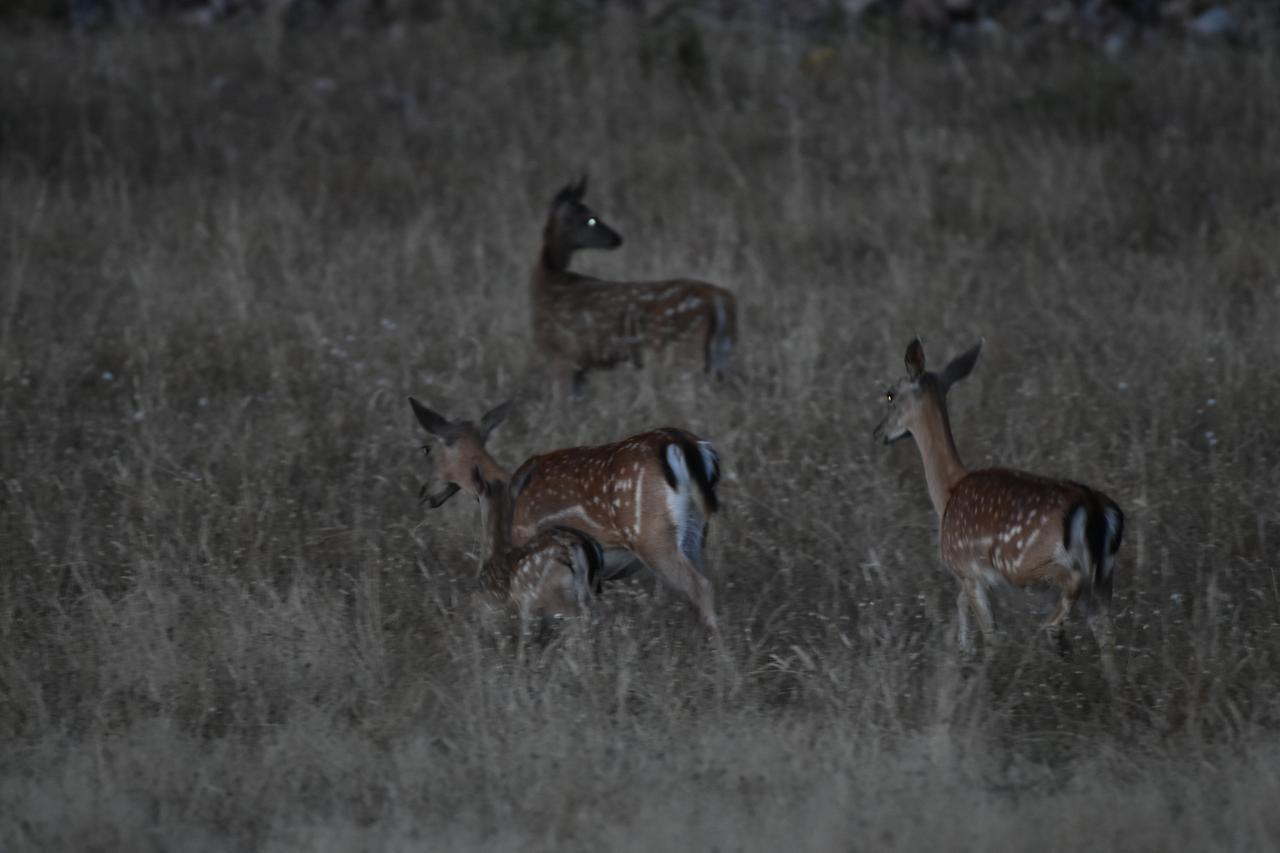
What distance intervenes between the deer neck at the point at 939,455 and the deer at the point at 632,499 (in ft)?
2.39

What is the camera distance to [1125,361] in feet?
27.9

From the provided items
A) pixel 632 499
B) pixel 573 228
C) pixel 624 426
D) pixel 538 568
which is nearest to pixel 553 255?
pixel 573 228

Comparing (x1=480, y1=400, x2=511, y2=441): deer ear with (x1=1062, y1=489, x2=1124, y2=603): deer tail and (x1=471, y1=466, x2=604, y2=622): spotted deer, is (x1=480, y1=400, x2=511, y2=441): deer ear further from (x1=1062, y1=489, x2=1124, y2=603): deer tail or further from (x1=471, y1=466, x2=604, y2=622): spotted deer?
(x1=1062, y1=489, x2=1124, y2=603): deer tail

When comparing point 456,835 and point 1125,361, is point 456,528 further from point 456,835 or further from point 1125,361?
point 1125,361

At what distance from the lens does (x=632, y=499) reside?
6.09 meters

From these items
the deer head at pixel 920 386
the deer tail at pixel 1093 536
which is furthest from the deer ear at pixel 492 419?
the deer tail at pixel 1093 536

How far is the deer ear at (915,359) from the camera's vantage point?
20.7ft

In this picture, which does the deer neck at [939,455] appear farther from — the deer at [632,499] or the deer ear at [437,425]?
the deer ear at [437,425]

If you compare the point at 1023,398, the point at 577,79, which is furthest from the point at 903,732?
the point at 577,79

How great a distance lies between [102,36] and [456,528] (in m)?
9.44

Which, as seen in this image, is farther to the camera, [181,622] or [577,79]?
[577,79]

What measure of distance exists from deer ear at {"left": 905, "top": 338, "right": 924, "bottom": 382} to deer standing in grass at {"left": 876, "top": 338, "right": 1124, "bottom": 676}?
16 centimetres

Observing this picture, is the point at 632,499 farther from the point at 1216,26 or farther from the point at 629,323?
the point at 1216,26

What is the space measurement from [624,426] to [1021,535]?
8.82ft
